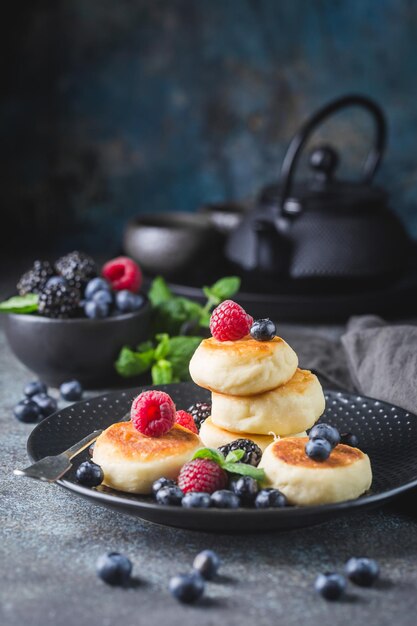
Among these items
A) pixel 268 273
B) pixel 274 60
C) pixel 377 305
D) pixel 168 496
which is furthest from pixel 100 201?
pixel 168 496

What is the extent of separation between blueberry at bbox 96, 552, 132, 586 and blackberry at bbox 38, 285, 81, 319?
39.5 inches

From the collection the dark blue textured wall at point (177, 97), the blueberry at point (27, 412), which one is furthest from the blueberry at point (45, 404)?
the dark blue textured wall at point (177, 97)

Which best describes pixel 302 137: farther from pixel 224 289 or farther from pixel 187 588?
pixel 187 588

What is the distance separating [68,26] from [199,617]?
3041mm

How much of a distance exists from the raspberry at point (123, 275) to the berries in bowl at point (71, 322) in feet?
0.11

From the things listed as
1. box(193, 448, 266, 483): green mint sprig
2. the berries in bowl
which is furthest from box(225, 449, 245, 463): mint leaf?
the berries in bowl

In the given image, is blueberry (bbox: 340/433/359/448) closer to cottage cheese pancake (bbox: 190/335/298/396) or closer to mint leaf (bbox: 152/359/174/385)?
cottage cheese pancake (bbox: 190/335/298/396)

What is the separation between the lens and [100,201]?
4.20 meters

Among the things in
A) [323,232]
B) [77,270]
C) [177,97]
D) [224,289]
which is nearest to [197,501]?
[77,270]

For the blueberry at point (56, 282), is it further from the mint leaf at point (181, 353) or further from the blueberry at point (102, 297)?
the mint leaf at point (181, 353)

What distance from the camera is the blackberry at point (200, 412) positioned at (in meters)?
1.98

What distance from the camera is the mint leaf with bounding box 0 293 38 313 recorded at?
241 centimetres

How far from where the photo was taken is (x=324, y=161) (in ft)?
10.1

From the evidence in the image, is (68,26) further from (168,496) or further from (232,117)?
(168,496)
